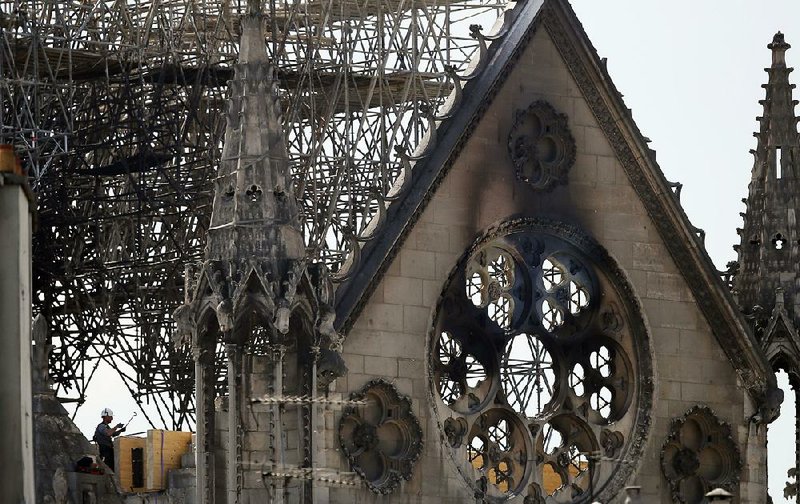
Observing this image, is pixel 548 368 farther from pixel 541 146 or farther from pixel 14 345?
pixel 14 345

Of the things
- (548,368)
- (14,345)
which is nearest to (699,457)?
(548,368)

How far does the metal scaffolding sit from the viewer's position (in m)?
75.6

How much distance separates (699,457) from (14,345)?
1788 cm

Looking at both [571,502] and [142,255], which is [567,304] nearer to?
[571,502]

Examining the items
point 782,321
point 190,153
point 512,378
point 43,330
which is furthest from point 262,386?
point 190,153

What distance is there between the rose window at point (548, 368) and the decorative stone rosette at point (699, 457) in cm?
71

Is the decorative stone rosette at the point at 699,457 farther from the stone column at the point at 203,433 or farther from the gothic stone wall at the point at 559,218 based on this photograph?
the stone column at the point at 203,433

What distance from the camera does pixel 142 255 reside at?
7944 cm

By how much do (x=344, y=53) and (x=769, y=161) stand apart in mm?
20281

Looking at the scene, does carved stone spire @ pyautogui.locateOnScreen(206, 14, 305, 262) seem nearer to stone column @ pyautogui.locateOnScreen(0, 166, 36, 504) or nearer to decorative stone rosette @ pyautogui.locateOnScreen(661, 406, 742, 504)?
decorative stone rosette @ pyautogui.locateOnScreen(661, 406, 742, 504)

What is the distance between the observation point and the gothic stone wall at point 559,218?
54.4 m

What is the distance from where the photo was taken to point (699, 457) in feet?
189

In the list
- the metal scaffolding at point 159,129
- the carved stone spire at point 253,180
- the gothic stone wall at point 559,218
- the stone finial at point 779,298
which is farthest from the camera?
the metal scaffolding at point 159,129

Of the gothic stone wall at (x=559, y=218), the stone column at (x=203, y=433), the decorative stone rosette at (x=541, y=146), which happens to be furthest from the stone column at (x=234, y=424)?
the decorative stone rosette at (x=541, y=146)
